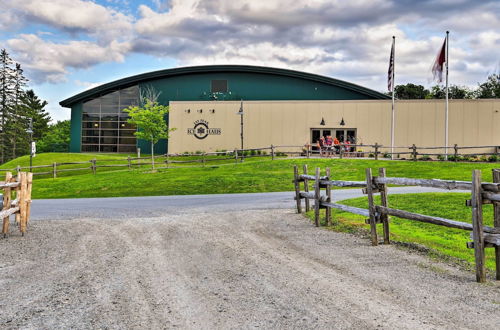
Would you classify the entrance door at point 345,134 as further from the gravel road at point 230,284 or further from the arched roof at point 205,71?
→ the gravel road at point 230,284

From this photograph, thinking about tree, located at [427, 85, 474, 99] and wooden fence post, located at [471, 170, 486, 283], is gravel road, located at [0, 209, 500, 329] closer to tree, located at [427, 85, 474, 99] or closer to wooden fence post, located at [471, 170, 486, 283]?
wooden fence post, located at [471, 170, 486, 283]

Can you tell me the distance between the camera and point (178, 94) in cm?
5025

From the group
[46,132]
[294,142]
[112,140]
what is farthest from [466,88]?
[46,132]

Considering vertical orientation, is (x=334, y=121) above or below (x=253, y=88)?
below

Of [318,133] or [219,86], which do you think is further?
[219,86]

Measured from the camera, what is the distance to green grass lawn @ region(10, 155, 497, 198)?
2328 cm

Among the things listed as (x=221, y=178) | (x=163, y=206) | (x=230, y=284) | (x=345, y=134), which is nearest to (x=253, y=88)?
(x=345, y=134)

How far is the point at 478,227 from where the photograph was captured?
22.7 feet

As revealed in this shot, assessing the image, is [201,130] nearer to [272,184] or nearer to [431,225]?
[272,184]

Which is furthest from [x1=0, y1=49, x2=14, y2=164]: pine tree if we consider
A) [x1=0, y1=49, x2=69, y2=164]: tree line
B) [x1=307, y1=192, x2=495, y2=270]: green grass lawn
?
[x1=307, y1=192, x2=495, y2=270]: green grass lawn

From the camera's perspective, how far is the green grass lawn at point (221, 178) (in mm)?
23281

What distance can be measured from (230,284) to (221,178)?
63.2ft

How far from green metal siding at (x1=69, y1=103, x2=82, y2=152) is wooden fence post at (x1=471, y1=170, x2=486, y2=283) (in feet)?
161

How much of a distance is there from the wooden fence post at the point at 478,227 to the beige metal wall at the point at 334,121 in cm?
3395
